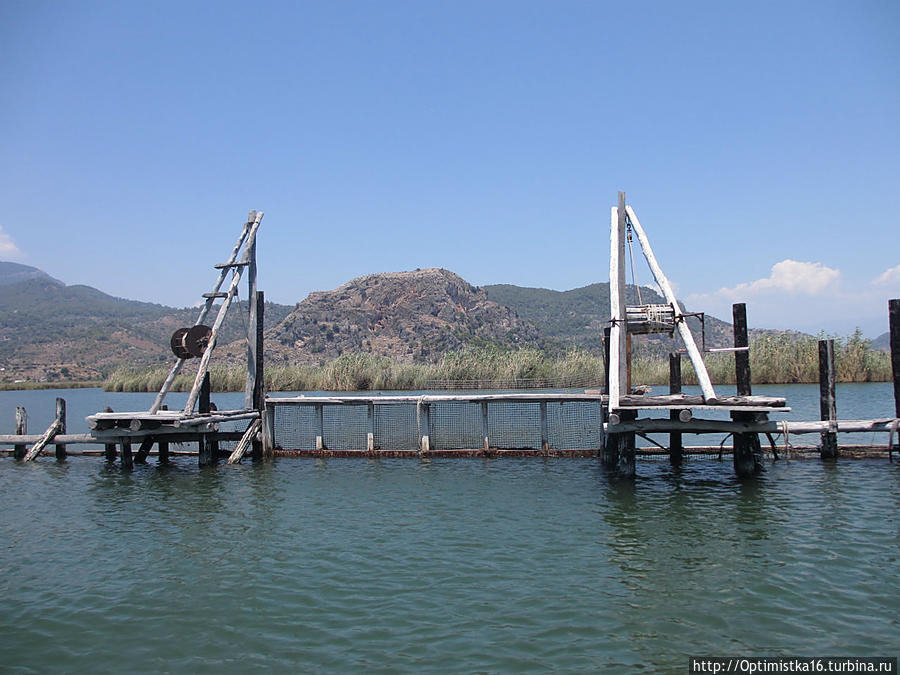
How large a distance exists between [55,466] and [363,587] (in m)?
14.3

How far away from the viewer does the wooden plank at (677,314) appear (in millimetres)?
13293

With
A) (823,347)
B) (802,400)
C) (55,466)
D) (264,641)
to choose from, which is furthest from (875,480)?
(55,466)

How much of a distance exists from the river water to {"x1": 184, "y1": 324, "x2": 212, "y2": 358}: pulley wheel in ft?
14.9

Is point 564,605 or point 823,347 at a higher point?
point 823,347

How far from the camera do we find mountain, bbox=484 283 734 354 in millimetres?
124812

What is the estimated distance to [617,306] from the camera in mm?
14555

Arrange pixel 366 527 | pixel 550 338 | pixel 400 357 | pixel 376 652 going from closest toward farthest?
pixel 376 652 → pixel 366 527 → pixel 400 357 → pixel 550 338

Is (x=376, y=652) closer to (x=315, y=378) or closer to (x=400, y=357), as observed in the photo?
(x=315, y=378)

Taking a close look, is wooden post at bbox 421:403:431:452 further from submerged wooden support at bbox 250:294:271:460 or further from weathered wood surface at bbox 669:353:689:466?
weathered wood surface at bbox 669:353:689:466

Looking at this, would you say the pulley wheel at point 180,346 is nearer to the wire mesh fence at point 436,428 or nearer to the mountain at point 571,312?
the wire mesh fence at point 436,428

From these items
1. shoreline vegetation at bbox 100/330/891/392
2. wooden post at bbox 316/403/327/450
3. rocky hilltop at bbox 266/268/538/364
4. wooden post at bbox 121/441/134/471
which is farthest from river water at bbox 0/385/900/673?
rocky hilltop at bbox 266/268/538/364

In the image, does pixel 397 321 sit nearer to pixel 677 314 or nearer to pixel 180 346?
pixel 180 346

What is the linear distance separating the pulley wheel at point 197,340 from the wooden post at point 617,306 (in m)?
10.7

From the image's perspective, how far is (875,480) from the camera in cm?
1306
